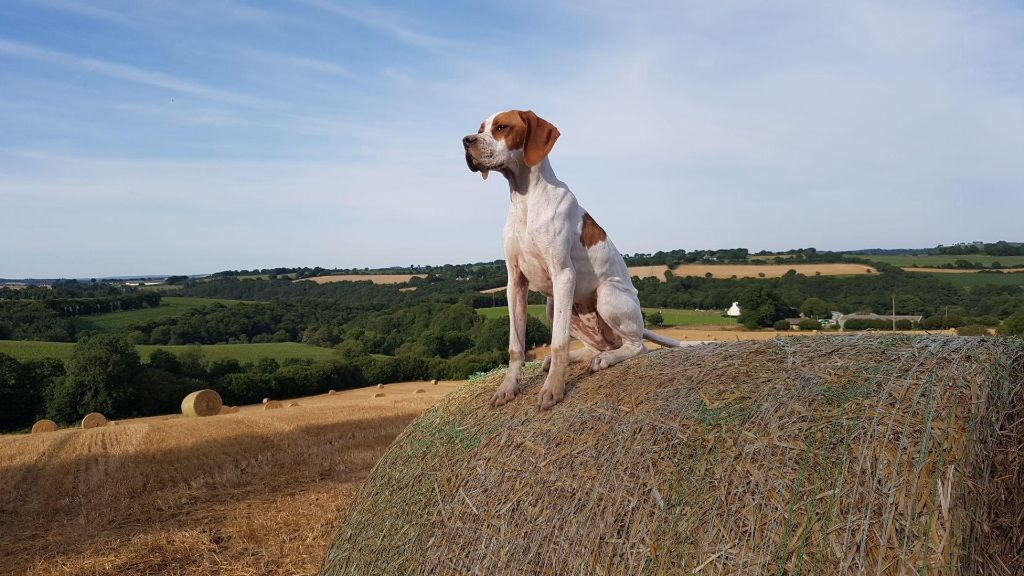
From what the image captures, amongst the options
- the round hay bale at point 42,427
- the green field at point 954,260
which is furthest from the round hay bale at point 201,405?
the green field at point 954,260

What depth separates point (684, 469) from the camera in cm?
324

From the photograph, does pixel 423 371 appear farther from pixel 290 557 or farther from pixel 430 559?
pixel 430 559

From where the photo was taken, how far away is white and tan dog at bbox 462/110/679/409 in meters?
4.12

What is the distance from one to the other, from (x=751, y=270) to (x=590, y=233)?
37477 mm

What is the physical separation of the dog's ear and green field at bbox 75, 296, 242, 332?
54.0 meters

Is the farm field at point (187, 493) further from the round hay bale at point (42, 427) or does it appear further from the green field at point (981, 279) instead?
the green field at point (981, 279)

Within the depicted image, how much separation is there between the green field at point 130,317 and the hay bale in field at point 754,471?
5406cm

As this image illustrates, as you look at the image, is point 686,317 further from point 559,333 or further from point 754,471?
point 754,471

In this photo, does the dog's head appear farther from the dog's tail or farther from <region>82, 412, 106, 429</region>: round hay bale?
<region>82, 412, 106, 429</region>: round hay bale

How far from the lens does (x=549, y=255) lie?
4195 mm

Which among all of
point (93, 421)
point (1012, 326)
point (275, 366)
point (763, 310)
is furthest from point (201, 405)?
point (1012, 326)

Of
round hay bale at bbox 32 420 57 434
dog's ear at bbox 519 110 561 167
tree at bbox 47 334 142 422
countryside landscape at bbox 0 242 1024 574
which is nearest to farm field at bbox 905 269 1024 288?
countryside landscape at bbox 0 242 1024 574

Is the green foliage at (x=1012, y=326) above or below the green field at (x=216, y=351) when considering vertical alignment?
above

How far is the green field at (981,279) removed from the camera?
31.8 m
